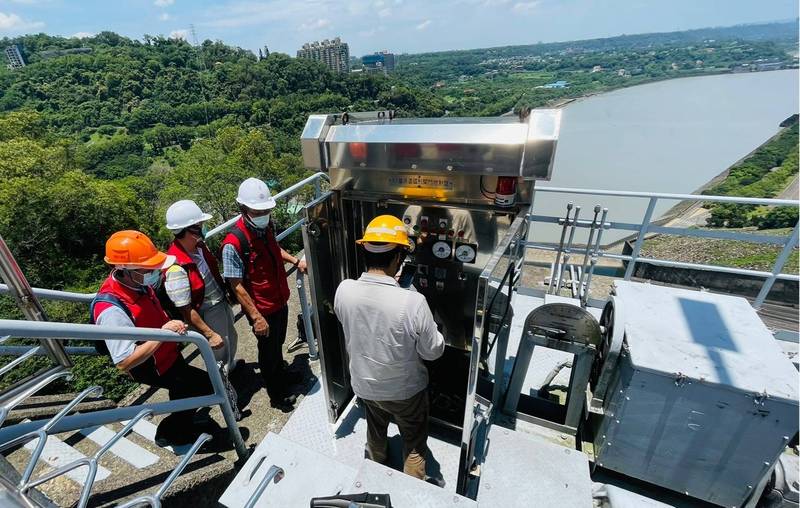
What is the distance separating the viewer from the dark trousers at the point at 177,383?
240 centimetres

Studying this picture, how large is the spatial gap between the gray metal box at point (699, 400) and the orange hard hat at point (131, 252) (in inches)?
110

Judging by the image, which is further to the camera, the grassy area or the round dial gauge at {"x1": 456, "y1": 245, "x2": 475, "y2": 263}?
the grassy area

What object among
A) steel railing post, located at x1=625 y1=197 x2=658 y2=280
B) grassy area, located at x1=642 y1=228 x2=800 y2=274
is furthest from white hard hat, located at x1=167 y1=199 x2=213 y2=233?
grassy area, located at x1=642 y1=228 x2=800 y2=274

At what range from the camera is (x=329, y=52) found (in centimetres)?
12356

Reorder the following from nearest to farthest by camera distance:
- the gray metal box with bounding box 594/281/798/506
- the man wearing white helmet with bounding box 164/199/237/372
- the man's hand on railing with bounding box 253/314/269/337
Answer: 1. the gray metal box with bounding box 594/281/798/506
2. the man wearing white helmet with bounding box 164/199/237/372
3. the man's hand on railing with bounding box 253/314/269/337

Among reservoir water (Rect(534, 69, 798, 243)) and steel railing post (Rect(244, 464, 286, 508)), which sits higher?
steel railing post (Rect(244, 464, 286, 508))

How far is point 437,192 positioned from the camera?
2.67 m

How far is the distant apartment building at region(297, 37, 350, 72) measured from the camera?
404 feet

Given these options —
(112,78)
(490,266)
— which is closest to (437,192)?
(490,266)

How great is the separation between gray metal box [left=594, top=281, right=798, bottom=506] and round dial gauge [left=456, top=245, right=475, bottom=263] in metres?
1.06

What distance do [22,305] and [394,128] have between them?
2506mm

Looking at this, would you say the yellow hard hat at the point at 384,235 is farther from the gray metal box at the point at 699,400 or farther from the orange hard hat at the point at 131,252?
the gray metal box at the point at 699,400

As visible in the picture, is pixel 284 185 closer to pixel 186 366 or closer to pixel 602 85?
pixel 186 366

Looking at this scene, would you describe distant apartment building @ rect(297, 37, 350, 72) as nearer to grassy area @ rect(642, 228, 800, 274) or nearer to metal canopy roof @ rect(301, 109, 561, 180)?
grassy area @ rect(642, 228, 800, 274)
